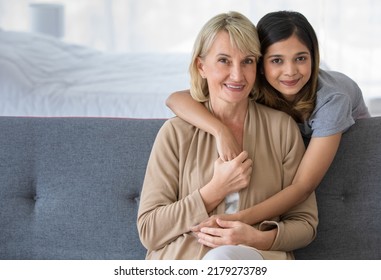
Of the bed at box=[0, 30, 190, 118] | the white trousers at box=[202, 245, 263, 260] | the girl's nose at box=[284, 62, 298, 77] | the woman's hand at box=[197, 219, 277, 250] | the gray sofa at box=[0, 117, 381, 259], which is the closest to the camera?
the white trousers at box=[202, 245, 263, 260]

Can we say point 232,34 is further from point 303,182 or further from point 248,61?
point 303,182

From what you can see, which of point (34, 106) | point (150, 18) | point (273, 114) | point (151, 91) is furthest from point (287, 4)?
point (273, 114)

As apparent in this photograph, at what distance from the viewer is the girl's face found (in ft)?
5.72

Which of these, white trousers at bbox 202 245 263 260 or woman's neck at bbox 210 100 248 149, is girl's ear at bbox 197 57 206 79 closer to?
woman's neck at bbox 210 100 248 149

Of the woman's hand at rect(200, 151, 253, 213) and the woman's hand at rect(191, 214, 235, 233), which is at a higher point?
the woman's hand at rect(200, 151, 253, 213)

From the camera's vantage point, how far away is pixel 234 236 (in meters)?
1.63

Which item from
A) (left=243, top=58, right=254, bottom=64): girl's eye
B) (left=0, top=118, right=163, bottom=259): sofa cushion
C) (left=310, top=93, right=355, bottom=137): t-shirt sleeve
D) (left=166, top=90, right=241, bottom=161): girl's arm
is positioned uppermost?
(left=243, top=58, right=254, bottom=64): girl's eye

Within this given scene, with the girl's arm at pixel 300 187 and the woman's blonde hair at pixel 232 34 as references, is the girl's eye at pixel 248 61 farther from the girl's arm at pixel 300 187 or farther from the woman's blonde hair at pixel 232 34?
the girl's arm at pixel 300 187

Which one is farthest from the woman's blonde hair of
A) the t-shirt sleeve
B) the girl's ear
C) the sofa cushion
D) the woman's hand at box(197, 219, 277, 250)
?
the woman's hand at box(197, 219, 277, 250)

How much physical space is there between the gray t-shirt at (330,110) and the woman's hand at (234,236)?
31cm

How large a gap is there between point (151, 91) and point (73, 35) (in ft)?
4.49

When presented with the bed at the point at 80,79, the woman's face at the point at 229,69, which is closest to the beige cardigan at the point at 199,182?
the woman's face at the point at 229,69

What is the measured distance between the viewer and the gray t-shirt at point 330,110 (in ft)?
5.74

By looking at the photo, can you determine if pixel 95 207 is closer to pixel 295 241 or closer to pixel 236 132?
pixel 236 132
